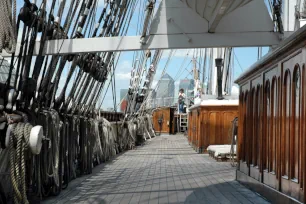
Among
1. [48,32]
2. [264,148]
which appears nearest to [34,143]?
[48,32]

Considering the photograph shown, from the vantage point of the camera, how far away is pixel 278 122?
559 centimetres

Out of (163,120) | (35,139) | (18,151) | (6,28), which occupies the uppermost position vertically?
(6,28)

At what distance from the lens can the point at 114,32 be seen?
33.3 feet

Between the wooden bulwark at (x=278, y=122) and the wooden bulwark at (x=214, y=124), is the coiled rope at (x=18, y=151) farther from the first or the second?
the wooden bulwark at (x=214, y=124)

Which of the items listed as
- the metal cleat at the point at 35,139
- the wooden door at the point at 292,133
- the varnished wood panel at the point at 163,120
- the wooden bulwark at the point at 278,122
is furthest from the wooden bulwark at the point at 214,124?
the varnished wood panel at the point at 163,120

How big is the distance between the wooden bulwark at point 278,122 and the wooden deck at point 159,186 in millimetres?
457

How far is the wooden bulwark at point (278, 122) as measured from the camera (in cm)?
469

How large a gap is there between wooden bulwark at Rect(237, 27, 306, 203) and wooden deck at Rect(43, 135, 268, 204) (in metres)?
0.46

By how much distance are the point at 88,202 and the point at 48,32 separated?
227 cm

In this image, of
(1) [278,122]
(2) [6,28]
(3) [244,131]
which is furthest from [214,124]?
(2) [6,28]

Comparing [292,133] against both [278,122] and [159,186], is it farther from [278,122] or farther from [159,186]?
[159,186]

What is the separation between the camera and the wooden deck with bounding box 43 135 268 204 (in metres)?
6.18

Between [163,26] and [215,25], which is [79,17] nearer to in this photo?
[163,26]

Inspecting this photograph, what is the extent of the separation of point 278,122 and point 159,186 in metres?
2.35
